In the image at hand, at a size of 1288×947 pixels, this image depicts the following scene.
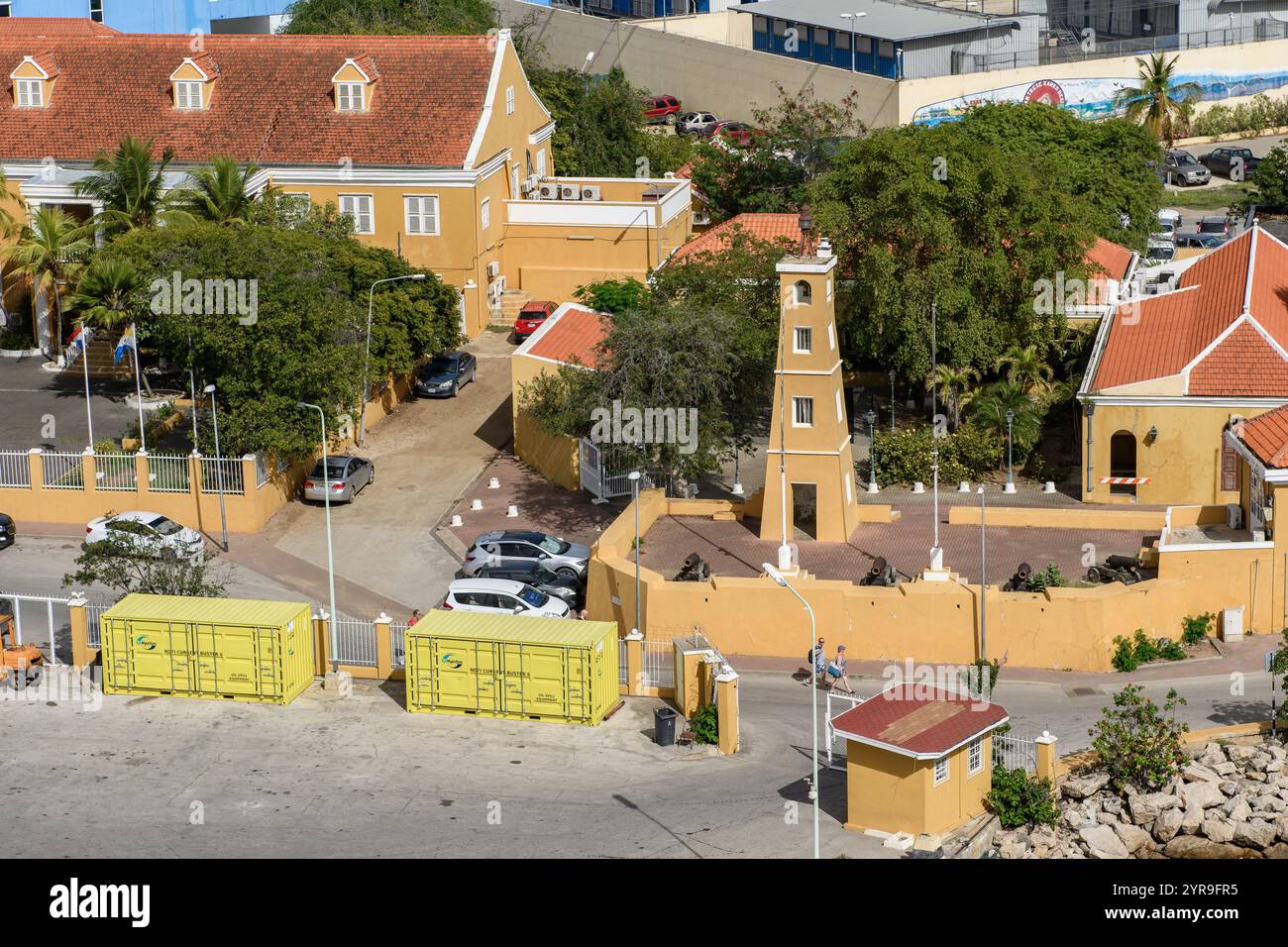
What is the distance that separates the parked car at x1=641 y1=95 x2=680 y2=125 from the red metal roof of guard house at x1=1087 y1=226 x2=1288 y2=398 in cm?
4588

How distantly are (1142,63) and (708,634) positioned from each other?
185 ft

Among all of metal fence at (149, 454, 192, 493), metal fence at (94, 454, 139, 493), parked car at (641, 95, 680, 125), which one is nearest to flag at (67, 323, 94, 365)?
metal fence at (94, 454, 139, 493)

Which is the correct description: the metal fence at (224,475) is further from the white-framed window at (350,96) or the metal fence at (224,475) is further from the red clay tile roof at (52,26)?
the red clay tile roof at (52,26)

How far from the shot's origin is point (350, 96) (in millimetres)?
76562

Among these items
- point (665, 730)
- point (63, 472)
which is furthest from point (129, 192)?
point (665, 730)

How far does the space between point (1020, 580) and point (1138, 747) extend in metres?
8.51

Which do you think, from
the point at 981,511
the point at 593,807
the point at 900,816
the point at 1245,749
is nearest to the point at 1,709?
the point at 593,807

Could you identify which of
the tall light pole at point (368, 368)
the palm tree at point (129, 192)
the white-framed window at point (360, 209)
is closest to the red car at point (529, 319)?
the white-framed window at point (360, 209)

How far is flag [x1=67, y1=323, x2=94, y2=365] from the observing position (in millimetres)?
64938

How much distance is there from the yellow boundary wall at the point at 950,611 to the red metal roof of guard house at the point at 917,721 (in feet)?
25.6

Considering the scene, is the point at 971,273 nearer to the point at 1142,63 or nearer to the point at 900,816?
the point at 900,816

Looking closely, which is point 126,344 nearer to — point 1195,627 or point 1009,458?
point 1009,458

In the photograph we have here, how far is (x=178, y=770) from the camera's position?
43.5 meters

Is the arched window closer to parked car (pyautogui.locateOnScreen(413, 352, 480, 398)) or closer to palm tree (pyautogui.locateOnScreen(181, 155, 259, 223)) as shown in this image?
parked car (pyautogui.locateOnScreen(413, 352, 480, 398))
